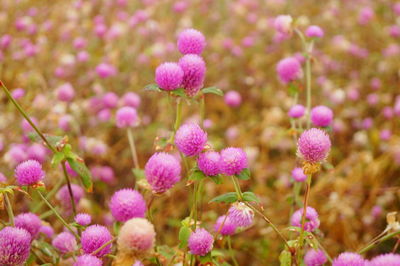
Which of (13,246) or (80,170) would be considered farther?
(80,170)

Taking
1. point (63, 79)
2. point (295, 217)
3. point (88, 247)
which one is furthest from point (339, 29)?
point (88, 247)

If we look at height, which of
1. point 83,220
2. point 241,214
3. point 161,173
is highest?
point 161,173

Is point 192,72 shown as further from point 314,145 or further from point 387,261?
point 387,261

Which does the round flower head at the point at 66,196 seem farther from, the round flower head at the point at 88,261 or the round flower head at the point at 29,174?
the round flower head at the point at 88,261

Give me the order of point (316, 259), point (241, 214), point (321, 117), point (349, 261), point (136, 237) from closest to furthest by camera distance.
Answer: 1. point (136, 237)
2. point (349, 261)
3. point (241, 214)
4. point (316, 259)
5. point (321, 117)

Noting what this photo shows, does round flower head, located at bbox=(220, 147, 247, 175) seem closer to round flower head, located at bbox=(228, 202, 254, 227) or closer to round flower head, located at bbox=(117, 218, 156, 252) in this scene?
round flower head, located at bbox=(228, 202, 254, 227)

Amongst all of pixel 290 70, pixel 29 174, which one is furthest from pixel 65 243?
→ pixel 290 70

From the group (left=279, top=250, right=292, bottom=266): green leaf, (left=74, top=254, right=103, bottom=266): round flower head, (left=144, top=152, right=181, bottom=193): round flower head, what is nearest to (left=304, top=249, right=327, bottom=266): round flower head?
(left=279, top=250, right=292, bottom=266): green leaf
